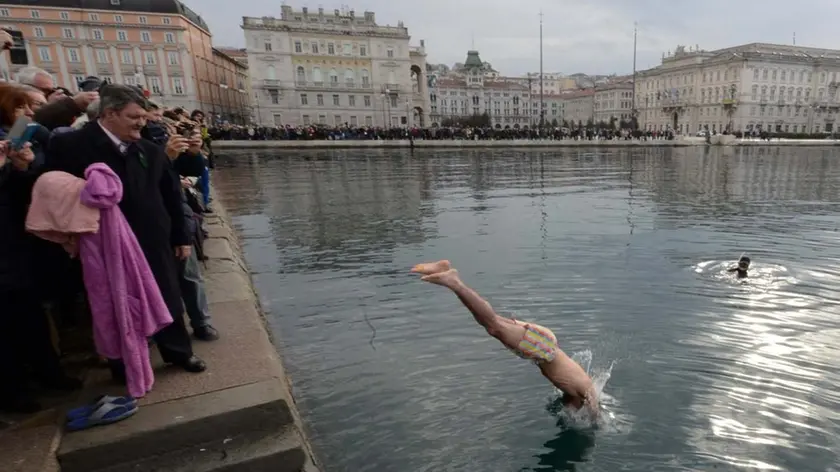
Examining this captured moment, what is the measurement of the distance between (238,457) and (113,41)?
78.8 m

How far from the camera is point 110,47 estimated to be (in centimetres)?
6644

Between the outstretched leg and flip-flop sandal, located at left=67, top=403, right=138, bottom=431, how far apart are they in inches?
75.3

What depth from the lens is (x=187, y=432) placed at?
2.86 m

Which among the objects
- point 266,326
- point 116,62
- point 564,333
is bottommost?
point 564,333

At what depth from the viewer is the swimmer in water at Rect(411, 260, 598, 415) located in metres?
3.66

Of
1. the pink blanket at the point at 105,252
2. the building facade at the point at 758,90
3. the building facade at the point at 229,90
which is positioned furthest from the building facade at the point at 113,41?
the building facade at the point at 758,90

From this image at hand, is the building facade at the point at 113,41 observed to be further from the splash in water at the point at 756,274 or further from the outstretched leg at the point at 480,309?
the outstretched leg at the point at 480,309

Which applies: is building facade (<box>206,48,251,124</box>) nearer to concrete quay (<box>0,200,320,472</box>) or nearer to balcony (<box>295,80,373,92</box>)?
balcony (<box>295,80,373,92</box>)

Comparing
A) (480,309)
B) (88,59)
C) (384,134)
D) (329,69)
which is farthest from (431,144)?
(88,59)

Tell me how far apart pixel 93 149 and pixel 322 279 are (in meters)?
4.79

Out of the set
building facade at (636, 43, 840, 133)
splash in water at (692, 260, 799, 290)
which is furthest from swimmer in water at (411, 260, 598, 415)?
building facade at (636, 43, 840, 133)

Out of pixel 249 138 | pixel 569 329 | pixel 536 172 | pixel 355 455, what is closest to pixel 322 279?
pixel 569 329

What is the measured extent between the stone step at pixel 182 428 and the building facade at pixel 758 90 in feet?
336

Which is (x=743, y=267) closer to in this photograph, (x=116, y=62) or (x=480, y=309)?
(x=480, y=309)
